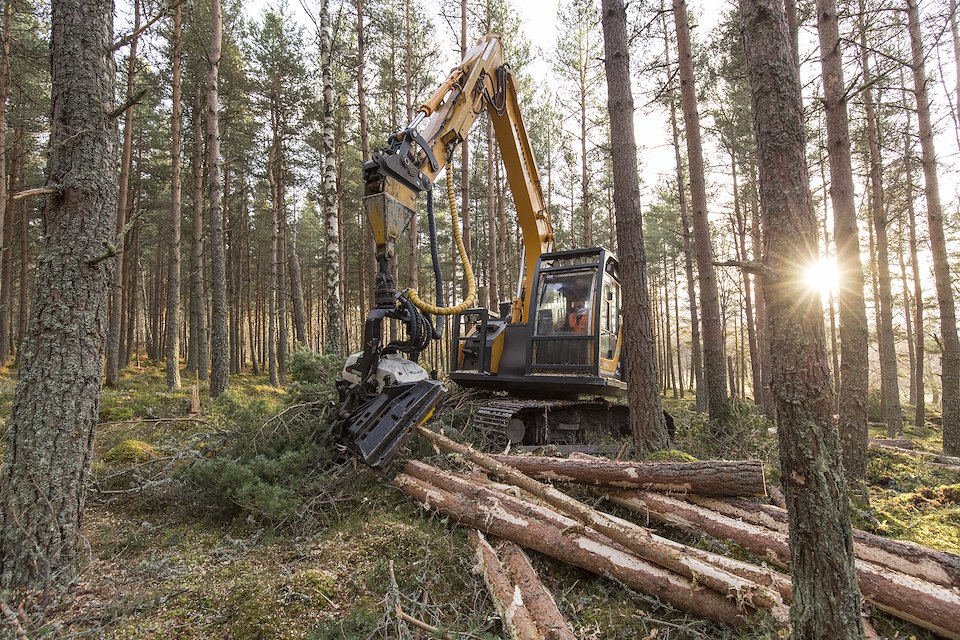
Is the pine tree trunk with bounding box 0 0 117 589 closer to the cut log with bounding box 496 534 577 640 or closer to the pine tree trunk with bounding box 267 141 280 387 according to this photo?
the cut log with bounding box 496 534 577 640

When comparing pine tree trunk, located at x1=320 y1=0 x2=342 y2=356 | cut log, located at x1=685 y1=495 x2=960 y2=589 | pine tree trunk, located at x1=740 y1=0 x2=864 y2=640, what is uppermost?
pine tree trunk, located at x1=320 y1=0 x2=342 y2=356

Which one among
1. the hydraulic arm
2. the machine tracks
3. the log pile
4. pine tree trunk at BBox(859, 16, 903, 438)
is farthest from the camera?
pine tree trunk at BBox(859, 16, 903, 438)

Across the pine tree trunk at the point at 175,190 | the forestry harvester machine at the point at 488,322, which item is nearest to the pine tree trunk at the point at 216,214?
the pine tree trunk at the point at 175,190

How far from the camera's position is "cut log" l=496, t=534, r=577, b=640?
2.72 m

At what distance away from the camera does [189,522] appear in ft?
13.8

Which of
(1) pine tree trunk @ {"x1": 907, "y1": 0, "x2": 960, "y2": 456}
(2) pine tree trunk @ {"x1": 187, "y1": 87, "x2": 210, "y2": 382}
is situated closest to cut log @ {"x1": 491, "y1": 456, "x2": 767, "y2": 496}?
(1) pine tree trunk @ {"x1": 907, "y1": 0, "x2": 960, "y2": 456}

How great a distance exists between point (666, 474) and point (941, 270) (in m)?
8.70

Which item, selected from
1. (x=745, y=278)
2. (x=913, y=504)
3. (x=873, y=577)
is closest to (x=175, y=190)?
(x=873, y=577)

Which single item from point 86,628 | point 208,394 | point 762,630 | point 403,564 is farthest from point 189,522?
point 208,394

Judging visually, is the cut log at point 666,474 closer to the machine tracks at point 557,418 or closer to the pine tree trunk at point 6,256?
the machine tracks at point 557,418

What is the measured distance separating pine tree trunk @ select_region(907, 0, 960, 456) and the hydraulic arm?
7.55m

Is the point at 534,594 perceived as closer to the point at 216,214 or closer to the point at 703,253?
the point at 703,253

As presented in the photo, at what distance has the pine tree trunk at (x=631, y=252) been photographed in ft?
20.0

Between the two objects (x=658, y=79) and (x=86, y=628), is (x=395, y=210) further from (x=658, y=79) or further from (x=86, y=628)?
(x=658, y=79)
